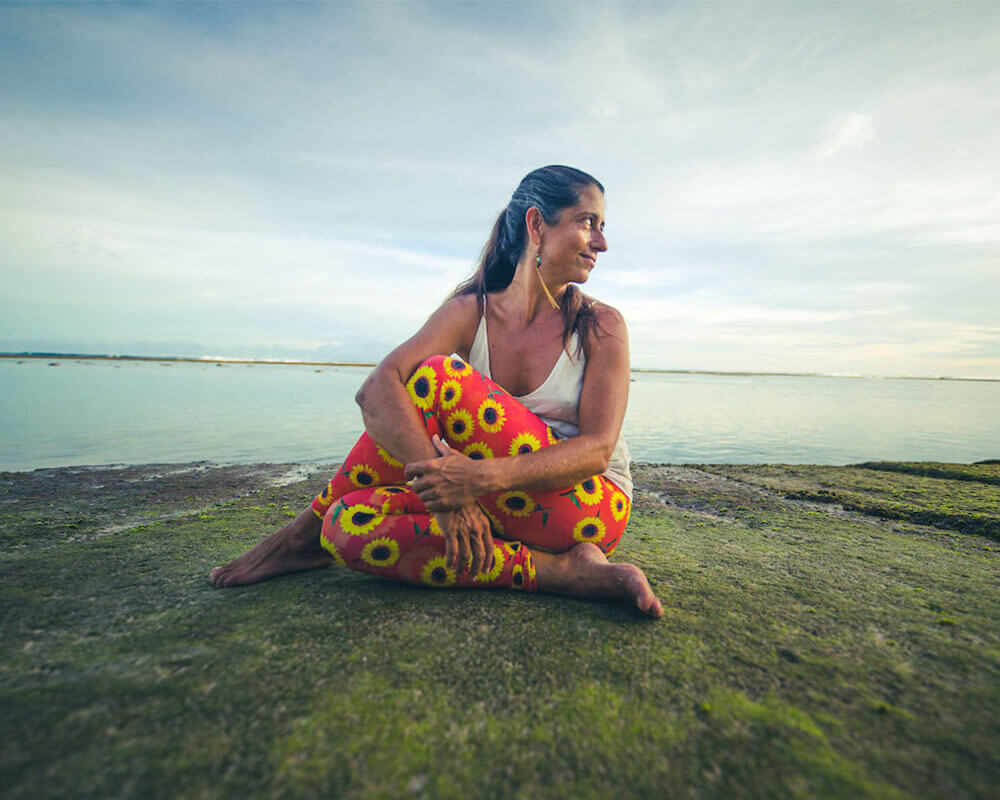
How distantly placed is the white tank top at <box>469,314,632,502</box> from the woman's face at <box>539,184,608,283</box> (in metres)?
0.32

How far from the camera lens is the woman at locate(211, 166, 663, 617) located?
188cm

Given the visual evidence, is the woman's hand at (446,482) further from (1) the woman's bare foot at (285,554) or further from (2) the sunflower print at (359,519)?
(1) the woman's bare foot at (285,554)

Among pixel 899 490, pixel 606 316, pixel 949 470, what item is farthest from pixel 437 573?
pixel 949 470

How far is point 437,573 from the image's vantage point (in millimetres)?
2010

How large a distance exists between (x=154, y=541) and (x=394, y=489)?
191 centimetres

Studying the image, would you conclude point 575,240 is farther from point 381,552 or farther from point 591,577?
point 381,552

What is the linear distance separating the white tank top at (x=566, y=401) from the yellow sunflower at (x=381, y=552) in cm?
84

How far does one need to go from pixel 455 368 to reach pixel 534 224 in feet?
2.92

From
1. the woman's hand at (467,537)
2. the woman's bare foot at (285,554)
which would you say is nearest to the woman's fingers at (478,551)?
the woman's hand at (467,537)

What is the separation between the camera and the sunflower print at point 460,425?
2.01 metres

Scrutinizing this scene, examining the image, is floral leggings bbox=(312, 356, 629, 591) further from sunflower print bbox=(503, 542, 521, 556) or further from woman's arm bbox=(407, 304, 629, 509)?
woman's arm bbox=(407, 304, 629, 509)

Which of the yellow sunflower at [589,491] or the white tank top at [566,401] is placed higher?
the white tank top at [566,401]

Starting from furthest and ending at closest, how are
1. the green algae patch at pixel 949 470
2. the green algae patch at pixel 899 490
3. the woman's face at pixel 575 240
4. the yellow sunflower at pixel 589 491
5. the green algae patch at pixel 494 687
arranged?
1. the green algae patch at pixel 949 470
2. the green algae patch at pixel 899 490
3. the woman's face at pixel 575 240
4. the yellow sunflower at pixel 589 491
5. the green algae patch at pixel 494 687

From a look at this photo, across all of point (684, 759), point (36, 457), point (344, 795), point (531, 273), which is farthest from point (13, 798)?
point (36, 457)
